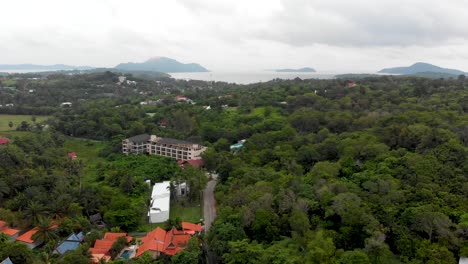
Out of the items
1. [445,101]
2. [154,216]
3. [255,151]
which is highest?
[445,101]

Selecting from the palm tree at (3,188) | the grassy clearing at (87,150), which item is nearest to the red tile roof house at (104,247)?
the palm tree at (3,188)

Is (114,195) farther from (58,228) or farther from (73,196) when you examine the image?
(58,228)

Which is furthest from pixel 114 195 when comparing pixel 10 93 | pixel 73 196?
pixel 10 93

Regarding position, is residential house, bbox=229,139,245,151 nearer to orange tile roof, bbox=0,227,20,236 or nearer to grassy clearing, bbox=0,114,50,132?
orange tile roof, bbox=0,227,20,236

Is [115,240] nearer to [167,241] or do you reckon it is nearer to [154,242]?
[154,242]

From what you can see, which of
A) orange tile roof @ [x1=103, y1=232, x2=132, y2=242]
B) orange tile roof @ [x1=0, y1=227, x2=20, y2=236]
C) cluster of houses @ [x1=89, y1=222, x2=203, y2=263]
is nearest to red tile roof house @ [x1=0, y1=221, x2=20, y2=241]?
orange tile roof @ [x1=0, y1=227, x2=20, y2=236]

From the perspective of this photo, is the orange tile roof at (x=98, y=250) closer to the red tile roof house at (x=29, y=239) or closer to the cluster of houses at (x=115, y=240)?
the cluster of houses at (x=115, y=240)

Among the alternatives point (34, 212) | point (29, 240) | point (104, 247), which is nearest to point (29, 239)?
point (29, 240)
